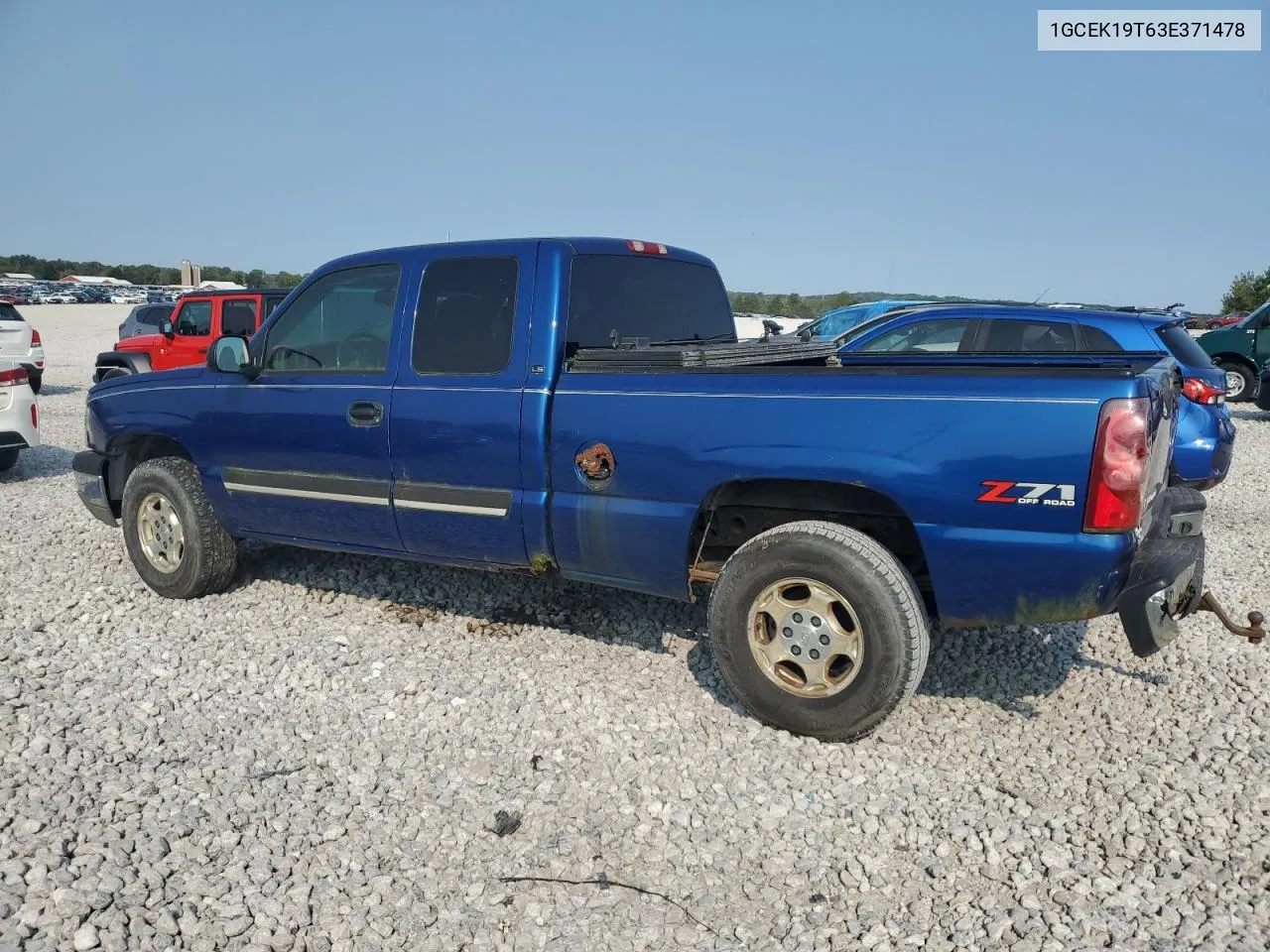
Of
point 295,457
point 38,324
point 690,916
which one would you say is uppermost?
point 38,324

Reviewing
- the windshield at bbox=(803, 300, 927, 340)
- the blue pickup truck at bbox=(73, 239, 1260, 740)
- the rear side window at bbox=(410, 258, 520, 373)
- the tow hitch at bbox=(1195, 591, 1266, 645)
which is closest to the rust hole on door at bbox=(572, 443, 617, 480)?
the blue pickup truck at bbox=(73, 239, 1260, 740)

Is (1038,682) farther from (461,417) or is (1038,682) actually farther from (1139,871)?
(461,417)

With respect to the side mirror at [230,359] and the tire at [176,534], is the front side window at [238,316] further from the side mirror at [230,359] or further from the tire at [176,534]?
the side mirror at [230,359]

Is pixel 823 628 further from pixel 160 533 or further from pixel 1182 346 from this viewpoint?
pixel 1182 346

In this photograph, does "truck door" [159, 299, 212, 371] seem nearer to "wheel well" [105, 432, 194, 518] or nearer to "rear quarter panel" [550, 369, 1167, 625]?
"wheel well" [105, 432, 194, 518]

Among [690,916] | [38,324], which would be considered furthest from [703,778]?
[38,324]

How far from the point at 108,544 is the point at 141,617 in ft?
5.76

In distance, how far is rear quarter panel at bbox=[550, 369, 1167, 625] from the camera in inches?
122

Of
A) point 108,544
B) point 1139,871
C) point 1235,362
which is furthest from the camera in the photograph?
point 1235,362

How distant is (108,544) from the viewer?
6.46m

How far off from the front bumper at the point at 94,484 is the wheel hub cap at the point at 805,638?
4227 millimetres

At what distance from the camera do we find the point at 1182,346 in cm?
723

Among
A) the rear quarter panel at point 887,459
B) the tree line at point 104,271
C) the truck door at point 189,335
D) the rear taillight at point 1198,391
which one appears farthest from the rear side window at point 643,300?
the tree line at point 104,271

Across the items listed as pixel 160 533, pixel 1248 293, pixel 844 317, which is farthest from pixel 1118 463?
pixel 1248 293
